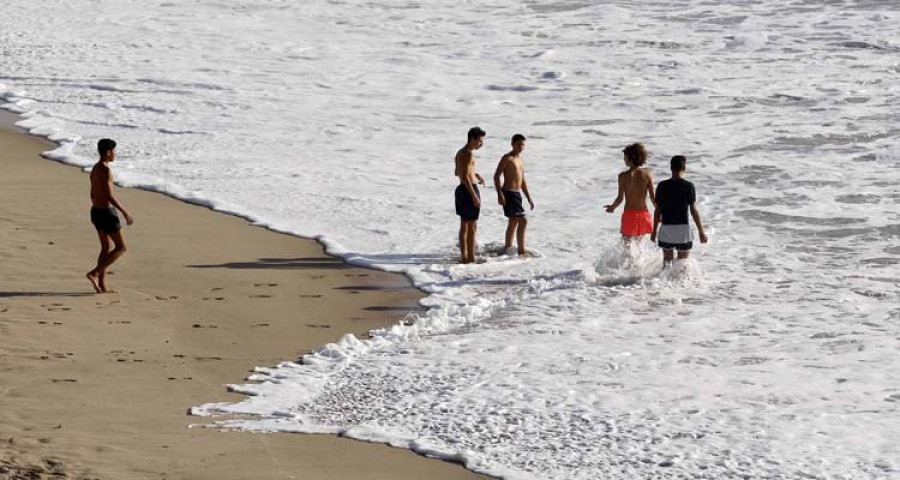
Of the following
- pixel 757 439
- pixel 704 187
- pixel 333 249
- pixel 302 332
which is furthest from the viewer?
pixel 704 187

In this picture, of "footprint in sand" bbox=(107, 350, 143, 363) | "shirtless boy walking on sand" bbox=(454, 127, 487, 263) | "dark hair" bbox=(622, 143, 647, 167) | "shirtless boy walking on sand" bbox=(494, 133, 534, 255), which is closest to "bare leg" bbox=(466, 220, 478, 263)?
"shirtless boy walking on sand" bbox=(454, 127, 487, 263)

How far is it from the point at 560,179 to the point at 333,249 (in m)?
4.48

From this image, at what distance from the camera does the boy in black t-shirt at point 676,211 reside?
1245cm

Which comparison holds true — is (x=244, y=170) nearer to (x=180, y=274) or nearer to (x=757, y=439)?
(x=180, y=274)

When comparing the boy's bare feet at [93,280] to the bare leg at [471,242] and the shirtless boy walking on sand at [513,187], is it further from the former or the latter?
the shirtless boy walking on sand at [513,187]

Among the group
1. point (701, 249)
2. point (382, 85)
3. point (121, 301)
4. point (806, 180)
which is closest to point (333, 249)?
point (121, 301)

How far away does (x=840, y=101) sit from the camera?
21.7m

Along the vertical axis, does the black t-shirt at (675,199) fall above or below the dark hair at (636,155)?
below

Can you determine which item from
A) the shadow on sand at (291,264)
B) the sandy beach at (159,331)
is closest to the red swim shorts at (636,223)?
the sandy beach at (159,331)

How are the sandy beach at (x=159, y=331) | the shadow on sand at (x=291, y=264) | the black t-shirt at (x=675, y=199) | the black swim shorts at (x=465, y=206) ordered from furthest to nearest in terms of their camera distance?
1. the black swim shorts at (x=465, y=206)
2. the shadow on sand at (x=291, y=264)
3. the black t-shirt at (x=675, y=199)
4. the sandy beach at (x=159, y=331)

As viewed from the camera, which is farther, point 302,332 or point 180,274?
point 180,274

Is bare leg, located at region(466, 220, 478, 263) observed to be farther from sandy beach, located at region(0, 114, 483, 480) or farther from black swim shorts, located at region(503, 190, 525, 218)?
sandy beach, located at region(0, 114, 483, 480)

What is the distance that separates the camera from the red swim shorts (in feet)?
42.4

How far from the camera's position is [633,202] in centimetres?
1292
